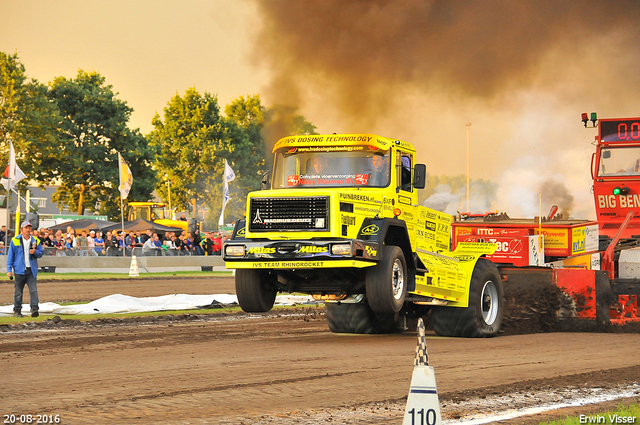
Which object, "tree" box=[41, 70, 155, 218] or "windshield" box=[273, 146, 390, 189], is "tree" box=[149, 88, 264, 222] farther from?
"windshield" box=[273, 146, 390, 189]

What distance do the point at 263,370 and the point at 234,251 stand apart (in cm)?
267

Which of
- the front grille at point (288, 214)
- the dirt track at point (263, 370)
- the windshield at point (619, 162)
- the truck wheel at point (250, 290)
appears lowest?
the dirt track at point (263, 370)

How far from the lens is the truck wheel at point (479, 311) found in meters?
13.0

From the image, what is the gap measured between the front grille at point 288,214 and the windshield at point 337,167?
0.89m

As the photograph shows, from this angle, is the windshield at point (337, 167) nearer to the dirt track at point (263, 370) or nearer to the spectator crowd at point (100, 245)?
the dirt track at point (263, 370)

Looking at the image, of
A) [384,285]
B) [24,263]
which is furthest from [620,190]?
[24,263]

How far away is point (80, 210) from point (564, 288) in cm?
5229

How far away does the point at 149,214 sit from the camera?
2162 inches

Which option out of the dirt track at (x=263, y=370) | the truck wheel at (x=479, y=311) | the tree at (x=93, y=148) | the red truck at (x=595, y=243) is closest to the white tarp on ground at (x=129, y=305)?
the dirt track at (x=263, y=370)

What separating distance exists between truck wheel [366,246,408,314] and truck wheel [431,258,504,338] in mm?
1909

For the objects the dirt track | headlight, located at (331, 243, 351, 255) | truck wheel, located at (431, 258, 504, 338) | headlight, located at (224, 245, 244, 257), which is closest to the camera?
the dirt track

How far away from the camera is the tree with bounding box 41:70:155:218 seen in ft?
198

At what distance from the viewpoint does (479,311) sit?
42.9ft

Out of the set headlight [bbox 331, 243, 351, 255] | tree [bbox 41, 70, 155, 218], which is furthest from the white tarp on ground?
tree [bbox 41, 70, 155, 218]
